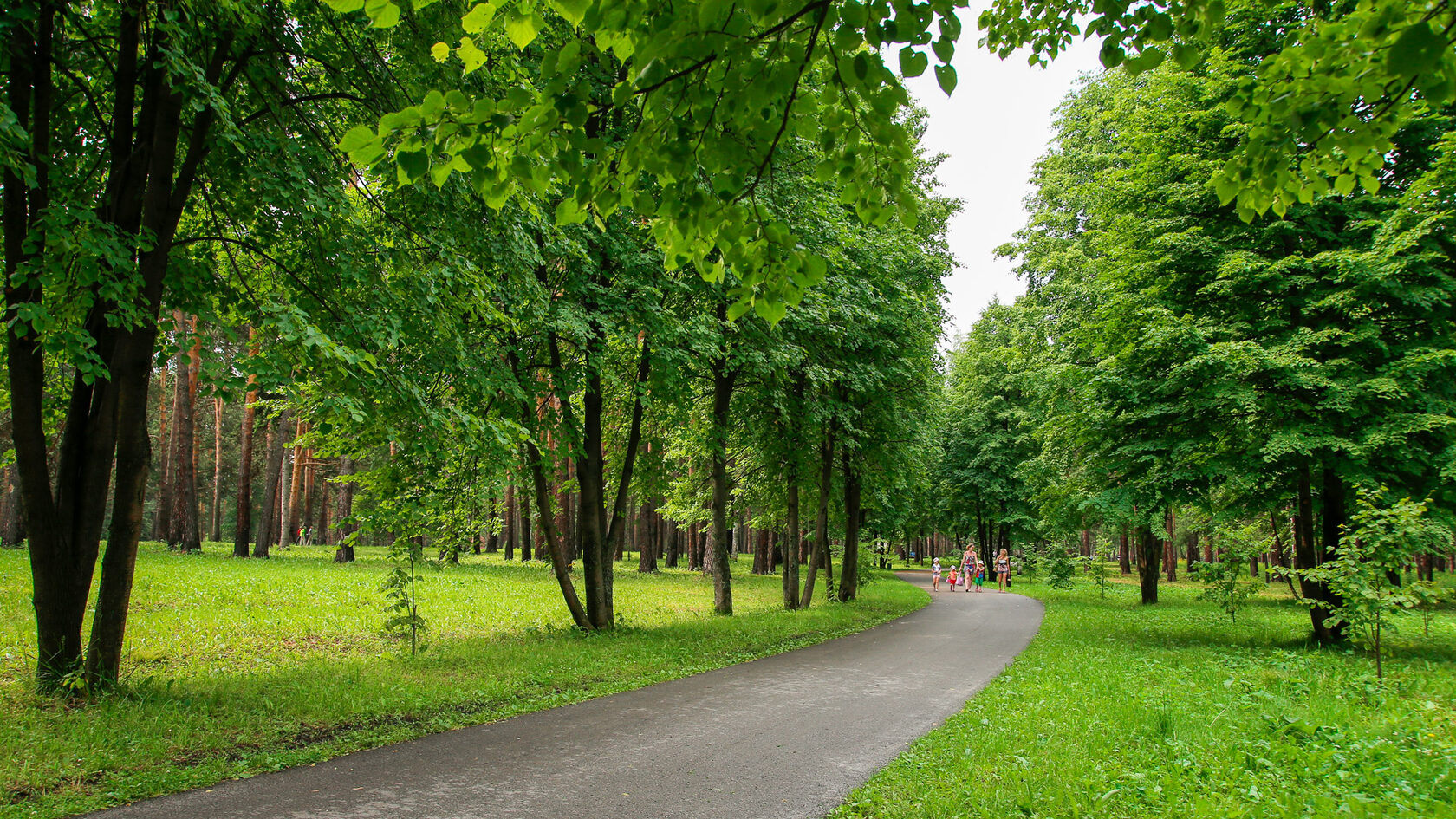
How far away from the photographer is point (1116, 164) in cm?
1923

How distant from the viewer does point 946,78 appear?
8.77 feet

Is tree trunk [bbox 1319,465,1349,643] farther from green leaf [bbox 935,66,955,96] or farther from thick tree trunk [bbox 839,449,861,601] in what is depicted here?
green leaf [bbox 935,66,955,96]

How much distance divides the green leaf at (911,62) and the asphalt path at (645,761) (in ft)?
14.0

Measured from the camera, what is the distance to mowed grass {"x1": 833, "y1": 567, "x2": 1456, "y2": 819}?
179 inches

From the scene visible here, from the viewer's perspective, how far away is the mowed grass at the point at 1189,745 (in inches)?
179

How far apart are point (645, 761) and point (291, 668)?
479 cm

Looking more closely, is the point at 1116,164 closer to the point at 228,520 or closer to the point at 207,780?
the point at 207,780

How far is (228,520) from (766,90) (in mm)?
65118

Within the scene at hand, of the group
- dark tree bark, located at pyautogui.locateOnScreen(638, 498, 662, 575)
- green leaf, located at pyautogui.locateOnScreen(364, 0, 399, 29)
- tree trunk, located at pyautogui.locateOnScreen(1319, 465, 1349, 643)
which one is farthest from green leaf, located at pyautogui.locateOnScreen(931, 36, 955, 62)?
dark tree bark, located at pyautogui.locateOnScreen(638, 498, 662, 575)

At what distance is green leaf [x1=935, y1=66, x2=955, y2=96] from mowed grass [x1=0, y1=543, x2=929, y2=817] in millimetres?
5990

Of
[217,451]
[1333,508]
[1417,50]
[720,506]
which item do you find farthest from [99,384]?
[217,451]

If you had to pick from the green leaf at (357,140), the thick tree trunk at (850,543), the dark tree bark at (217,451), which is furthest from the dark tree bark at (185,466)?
the green leaf at (357,140)

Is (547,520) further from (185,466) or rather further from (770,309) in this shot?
(185,466)

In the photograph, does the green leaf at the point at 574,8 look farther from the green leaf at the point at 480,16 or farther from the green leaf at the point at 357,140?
the green leaf at the point at 357,140
